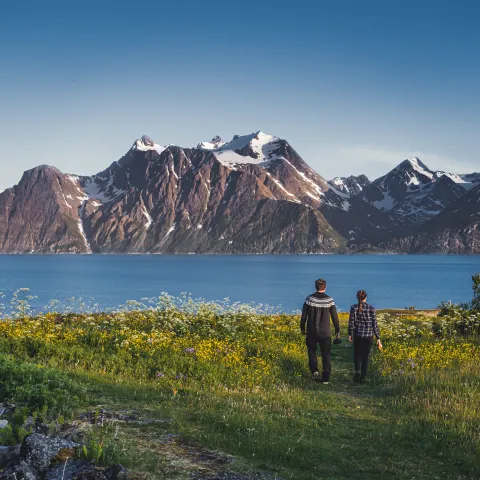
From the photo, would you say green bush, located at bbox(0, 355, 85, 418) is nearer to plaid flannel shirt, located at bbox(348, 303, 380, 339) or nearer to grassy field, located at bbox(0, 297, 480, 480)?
grassy field, located at bbox(0, 297, 480, 480)

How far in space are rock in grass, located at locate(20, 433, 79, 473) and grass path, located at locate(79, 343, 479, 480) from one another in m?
0.87

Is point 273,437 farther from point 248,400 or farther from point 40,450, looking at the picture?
point 40,450

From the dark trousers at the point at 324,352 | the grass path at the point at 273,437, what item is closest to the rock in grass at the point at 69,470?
the grass path at the point at 273,437

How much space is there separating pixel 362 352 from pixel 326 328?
188 centimetres

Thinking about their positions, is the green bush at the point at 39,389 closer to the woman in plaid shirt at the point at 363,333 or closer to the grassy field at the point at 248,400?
the grassy field at the point at 248,400

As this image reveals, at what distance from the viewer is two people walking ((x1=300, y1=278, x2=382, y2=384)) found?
14141mm

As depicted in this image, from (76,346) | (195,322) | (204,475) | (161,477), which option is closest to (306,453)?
(204,475)

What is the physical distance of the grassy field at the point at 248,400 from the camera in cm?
759

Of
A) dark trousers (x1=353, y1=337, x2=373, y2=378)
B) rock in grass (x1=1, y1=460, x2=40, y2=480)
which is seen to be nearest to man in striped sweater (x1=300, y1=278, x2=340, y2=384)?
dark trousers (x1=353, y1=337, x2=373, y2=378)

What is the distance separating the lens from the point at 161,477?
658 cm

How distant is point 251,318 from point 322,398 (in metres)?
10.2

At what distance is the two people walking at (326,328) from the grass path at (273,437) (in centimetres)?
208

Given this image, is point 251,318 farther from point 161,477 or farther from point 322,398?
point 161,477

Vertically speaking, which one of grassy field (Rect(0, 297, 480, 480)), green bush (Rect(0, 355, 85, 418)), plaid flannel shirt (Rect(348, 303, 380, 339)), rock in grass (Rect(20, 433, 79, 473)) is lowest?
grassy field (Rect(0, 297, 480, 480))
